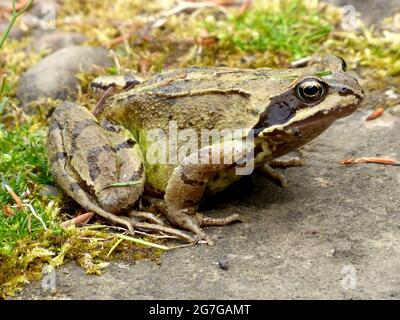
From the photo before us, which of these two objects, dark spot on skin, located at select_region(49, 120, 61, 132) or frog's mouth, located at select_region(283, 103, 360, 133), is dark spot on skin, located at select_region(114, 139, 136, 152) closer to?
dark spot on skin, located at select_region(49, 120, 61, 132)

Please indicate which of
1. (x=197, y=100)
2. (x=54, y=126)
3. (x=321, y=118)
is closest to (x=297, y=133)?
(x=321, y=118)

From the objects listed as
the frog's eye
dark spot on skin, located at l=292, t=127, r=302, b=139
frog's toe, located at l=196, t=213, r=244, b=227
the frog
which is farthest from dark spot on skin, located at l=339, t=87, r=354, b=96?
frog's toe, located at l=196, t=213, r=244, b=227

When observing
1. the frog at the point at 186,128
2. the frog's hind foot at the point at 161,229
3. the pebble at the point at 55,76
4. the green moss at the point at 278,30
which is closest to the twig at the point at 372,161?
the frog at the point at 186,128

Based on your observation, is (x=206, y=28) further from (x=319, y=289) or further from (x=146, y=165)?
(x=319, y=289)

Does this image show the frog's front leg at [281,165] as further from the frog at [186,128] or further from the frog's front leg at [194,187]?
the frog's front leg at [194,187]

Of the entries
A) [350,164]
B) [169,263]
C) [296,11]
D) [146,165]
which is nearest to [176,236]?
[169,263]

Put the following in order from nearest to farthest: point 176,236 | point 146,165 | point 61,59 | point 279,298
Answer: point 279,298, point 176,236, point 146,165, point 61,59

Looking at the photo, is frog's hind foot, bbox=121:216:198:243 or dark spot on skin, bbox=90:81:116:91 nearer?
frog's hind foot, bbox=121:216:198:243
